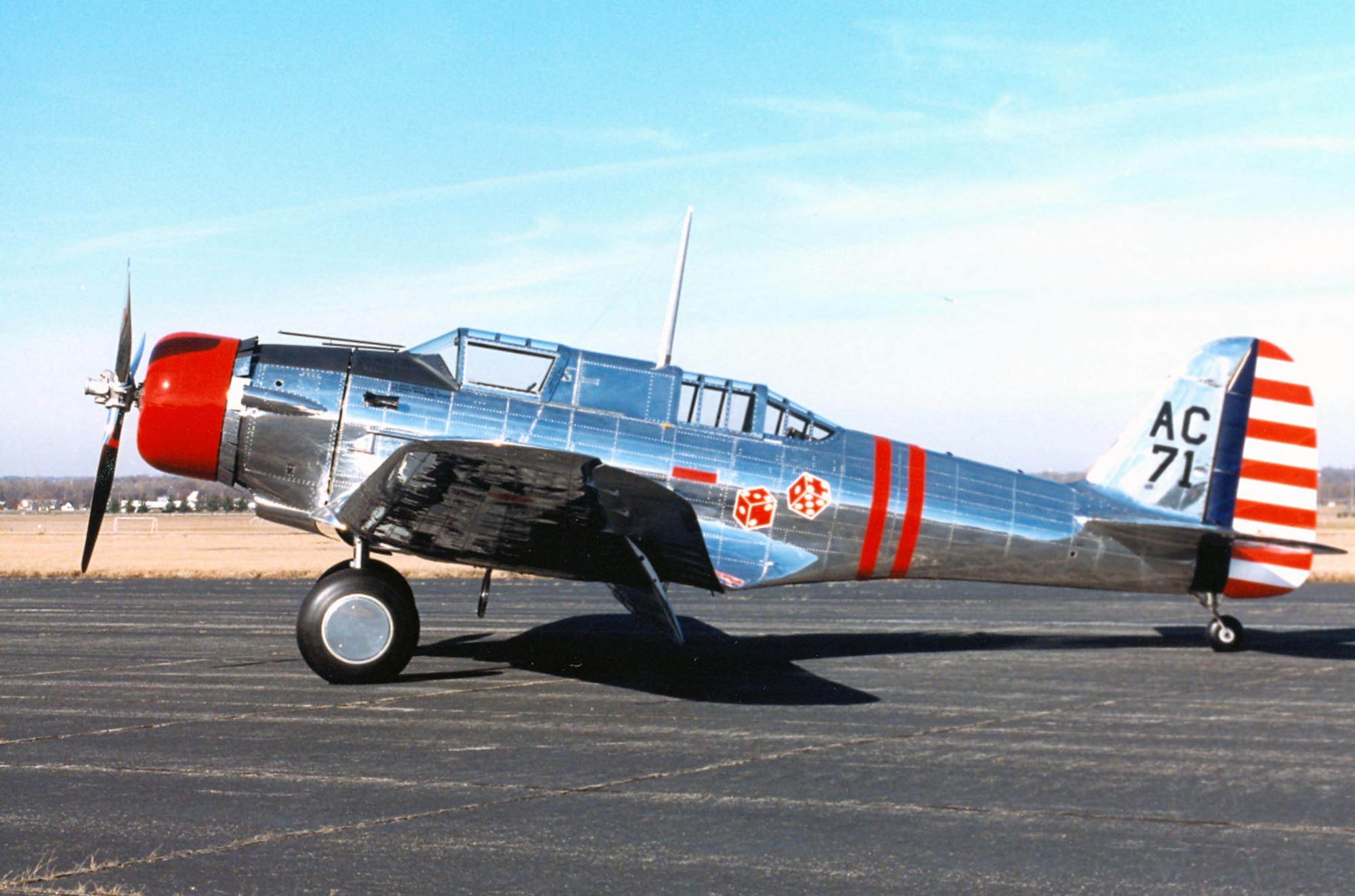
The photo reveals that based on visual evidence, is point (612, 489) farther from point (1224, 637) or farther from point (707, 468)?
point (1224, 637)

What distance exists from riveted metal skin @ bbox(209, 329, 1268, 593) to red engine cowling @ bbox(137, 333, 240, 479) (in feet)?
0.45

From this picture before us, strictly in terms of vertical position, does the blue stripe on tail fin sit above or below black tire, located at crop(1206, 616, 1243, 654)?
above

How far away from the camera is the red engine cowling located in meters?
8.96

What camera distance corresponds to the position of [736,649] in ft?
37.6

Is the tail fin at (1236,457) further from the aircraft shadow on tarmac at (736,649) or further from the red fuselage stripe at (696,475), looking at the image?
the red fuselage stripe at (696,475)

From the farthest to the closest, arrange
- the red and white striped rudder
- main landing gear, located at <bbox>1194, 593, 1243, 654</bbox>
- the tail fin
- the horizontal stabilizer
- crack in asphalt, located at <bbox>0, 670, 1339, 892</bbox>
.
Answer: main landing gear, located at <bbox>1194, 593, 1243, 654</bbox>, the tail fin, the red and white striped rudder, the horizontal stabilizer, crack in asphalt, located at <bbox>0, 670, 1339, 892</bbox>

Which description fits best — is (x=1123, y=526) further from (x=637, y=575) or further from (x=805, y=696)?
(x=637, y=575)

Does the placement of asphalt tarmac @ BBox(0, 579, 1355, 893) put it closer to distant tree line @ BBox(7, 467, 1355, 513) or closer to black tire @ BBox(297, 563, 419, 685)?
black tire @ BBox(297, 563, 419, 685)

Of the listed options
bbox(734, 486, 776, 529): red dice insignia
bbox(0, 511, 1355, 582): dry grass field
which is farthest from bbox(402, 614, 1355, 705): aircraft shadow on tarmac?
bbox(0, 511, 1355, 582): dry grass field

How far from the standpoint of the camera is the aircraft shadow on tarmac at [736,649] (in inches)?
357

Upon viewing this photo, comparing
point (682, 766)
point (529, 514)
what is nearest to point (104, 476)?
point (529, 514)

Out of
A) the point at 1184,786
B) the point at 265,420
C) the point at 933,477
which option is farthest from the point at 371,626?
the point at 1184,786

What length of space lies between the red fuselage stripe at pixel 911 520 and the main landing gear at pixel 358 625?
14.1 feet

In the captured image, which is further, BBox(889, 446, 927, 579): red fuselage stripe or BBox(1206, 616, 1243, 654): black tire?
BBox(1206, 616, 1243, 654): black tire
